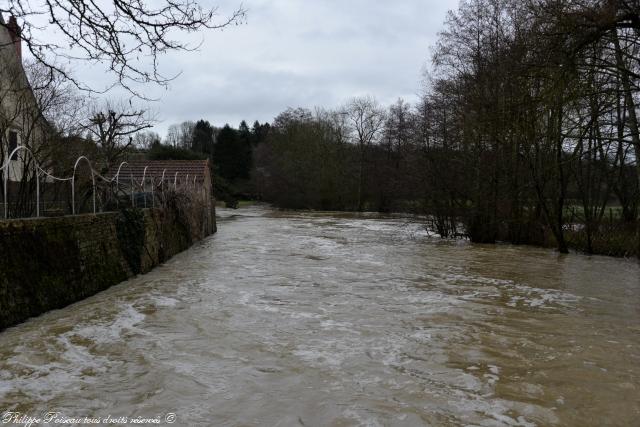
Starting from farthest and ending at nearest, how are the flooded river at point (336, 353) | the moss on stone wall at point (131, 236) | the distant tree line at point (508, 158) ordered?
the distant tree line at point (508, 158)
the moss on stone wall at point (131, 236)
the flooded river at point (336, 353)

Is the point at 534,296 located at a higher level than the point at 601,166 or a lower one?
lower

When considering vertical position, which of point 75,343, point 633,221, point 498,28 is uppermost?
point 498,28

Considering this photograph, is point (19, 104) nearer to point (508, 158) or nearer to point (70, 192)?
point (70, 192)

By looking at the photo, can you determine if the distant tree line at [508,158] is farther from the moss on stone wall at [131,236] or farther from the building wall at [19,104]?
the building wall at [19,104]

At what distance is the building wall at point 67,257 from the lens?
7.58m

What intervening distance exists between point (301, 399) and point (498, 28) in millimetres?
20420

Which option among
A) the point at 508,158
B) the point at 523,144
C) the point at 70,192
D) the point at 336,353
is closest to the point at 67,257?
the point at 70,192

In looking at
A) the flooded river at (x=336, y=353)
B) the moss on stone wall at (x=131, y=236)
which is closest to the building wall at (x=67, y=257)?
the moss on stone wall at (x=131, y=236)

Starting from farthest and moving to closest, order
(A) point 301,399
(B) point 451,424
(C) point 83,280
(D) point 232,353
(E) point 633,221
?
1. (E) point 633,221
2. (C) point 83,280
3. (D) point 232,353
4. (A) point 301,399
5. (B) point 451,424

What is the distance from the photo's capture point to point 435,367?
608 cm

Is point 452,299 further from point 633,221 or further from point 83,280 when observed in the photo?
point 633,221

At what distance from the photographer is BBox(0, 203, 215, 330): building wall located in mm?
7578

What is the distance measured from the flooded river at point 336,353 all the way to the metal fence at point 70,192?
1.85m

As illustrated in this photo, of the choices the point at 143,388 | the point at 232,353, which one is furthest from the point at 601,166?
the point at 143,388
